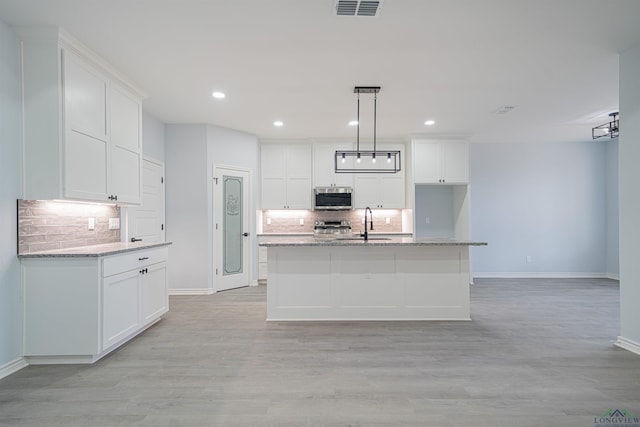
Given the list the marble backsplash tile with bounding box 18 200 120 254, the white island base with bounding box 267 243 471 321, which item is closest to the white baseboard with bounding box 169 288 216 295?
the marble backsplash tile with bounding box 18 200 120 254

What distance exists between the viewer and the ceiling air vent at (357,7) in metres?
2.41

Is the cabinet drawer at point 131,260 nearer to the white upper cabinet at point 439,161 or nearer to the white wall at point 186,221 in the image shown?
the white wall at point 186,221

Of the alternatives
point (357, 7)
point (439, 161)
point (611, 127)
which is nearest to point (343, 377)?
point (357, 7)

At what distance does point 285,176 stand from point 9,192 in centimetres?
441

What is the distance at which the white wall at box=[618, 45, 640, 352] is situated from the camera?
3062mm

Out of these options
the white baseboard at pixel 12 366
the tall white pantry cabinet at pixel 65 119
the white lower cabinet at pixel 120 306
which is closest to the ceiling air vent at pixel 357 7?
the tall white pantry cabinet at pixel 65 119

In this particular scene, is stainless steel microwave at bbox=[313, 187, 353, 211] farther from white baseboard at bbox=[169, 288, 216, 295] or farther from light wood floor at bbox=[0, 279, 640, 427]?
light wood floor at bbox=[0, 279, 640, 427]

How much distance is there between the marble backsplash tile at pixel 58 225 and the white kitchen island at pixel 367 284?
199 centimetres

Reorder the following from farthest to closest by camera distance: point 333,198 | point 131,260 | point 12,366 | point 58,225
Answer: point 333,198
point 131,260
point 58,225
point 12,366

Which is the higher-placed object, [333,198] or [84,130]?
[84,130]

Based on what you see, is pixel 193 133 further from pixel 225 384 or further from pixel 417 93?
pixel 225 384

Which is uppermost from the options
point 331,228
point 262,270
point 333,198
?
point 333,198

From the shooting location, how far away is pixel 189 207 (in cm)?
553

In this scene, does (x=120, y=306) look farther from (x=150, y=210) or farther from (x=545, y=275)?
(x=545, y=275)
